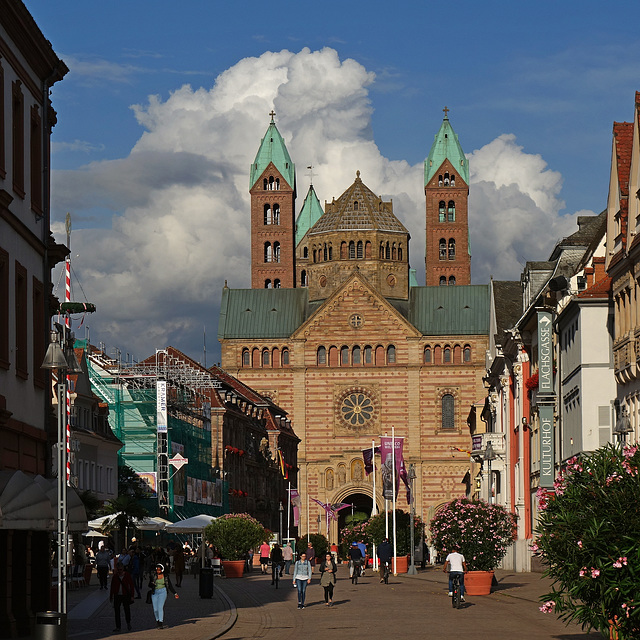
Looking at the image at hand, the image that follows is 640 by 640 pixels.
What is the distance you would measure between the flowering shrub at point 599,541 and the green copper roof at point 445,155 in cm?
11887

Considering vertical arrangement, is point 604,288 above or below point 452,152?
below

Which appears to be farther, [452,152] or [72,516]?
[452,152]

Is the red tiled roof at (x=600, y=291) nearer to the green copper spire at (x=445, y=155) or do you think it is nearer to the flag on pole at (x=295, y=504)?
the flag on pole at (x=295, y=504)

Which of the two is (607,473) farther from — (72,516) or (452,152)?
(452,152)

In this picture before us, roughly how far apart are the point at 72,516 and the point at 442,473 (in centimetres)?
9329

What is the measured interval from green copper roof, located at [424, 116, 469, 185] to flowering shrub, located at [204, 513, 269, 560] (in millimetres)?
79871

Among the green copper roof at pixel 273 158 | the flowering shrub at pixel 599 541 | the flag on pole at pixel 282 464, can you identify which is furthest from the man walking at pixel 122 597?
the green copper roof at pixel 273 158

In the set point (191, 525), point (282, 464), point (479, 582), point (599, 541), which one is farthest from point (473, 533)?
point (282, 464)

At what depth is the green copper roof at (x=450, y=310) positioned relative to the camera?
123 meters

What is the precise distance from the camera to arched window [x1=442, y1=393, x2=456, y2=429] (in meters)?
119

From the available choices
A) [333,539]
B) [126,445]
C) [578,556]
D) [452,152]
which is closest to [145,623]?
[578,556]

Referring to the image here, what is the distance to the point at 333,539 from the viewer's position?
11806 cm

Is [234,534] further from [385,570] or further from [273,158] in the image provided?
[273,158]

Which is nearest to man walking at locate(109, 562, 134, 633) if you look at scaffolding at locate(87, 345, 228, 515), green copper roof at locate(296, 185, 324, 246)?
scaffolding at locate(87, 345, 228, 515)
